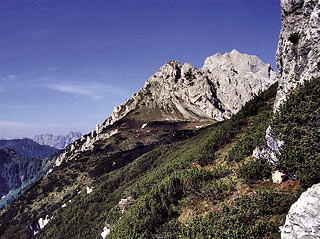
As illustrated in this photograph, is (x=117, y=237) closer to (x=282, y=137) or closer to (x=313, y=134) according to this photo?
(x=282, y=137)

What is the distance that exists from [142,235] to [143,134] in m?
136

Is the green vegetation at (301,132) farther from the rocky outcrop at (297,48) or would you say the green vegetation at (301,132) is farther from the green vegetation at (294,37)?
the green vegetation at (294,37)

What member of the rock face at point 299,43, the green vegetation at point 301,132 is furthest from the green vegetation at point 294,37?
the green vegetation at point 301,132

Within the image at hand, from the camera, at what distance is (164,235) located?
53.9 feet

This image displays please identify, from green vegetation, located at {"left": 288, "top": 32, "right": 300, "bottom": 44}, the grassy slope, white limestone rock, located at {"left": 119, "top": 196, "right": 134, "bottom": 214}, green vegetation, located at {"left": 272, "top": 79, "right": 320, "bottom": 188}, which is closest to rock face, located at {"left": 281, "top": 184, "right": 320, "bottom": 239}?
the grassy slope

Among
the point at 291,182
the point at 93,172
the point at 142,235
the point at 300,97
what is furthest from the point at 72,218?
the point at 93,172

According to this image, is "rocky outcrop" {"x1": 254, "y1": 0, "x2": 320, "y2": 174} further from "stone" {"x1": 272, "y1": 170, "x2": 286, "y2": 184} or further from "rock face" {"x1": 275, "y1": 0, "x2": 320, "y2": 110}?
"stone" {"x1": 272, "y1": 170, "x2": 286, "y2": 184}

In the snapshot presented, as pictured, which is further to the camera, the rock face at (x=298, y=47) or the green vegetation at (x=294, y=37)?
the green vegetation at (x=294, y=37)

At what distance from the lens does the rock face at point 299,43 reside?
51.3ft

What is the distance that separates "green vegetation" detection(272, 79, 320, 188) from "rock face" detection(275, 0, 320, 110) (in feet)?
4.73

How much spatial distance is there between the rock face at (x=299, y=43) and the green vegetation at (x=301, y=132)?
56.7 inches

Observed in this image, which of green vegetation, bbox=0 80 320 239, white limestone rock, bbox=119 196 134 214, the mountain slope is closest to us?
green vegetation, bbox=0 80 320 239

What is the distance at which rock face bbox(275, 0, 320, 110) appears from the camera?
15.6 m

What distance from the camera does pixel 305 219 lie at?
9477mm
